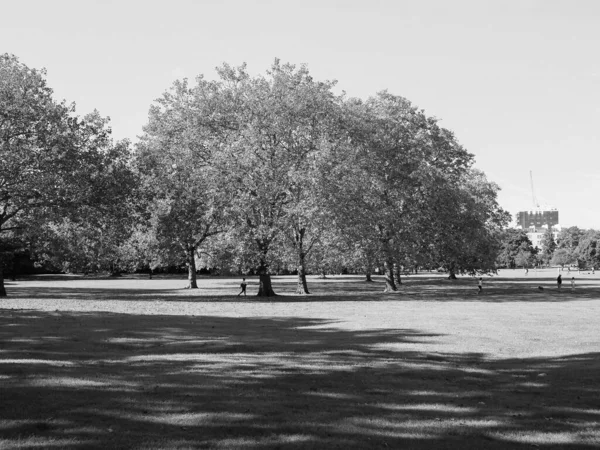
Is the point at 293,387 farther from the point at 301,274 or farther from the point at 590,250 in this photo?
the point at 590,250

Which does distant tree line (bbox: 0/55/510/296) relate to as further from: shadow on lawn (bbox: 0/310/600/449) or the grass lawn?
shadow on lawn (bbox: 0/310/600/449)

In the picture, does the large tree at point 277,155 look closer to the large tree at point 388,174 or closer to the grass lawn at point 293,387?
the large tree at point 388,174

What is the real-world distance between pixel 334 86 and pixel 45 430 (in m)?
43.9

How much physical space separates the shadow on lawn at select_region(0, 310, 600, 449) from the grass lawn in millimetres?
34

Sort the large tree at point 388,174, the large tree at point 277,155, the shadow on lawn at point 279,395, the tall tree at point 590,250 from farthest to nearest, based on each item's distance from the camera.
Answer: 1. the tall tree at point 590,250
2. the large tree at point 388,174
3. the large tree at point 277,155
4. the shadow on lawn at point 279,395

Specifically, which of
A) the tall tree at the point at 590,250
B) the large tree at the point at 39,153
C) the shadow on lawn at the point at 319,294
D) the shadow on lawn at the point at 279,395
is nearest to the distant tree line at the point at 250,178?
the large tree at the point at 39,153

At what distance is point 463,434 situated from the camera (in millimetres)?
8711

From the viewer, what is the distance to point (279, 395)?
1090cm

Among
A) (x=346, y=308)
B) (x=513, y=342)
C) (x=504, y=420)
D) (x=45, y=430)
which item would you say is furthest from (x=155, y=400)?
(x=346, y=308)

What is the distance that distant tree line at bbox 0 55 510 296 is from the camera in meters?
40.6

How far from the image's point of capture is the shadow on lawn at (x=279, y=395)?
8.30 metres

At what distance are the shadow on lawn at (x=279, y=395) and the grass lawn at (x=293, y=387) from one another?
34mm

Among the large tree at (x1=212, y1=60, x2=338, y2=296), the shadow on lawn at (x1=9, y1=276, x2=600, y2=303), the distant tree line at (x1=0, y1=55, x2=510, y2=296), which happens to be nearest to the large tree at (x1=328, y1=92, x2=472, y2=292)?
the distant tree line at (x1=0, y1=55, x2=510, y2=296)

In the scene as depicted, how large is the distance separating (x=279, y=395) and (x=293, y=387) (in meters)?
0.86
